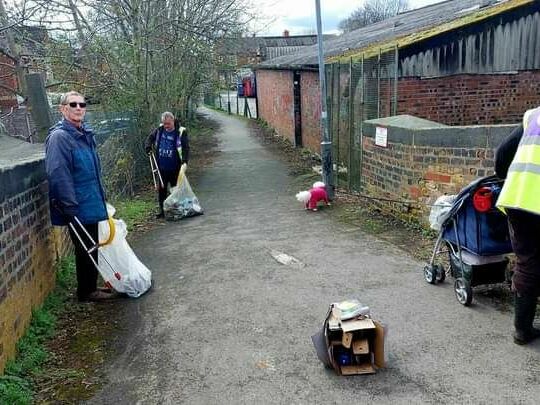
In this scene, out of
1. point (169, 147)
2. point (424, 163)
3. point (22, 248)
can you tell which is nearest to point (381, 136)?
point (424, 163)

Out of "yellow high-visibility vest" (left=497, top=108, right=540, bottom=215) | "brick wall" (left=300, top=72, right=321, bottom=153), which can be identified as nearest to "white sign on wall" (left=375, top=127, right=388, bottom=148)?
"yellow high-visibility vest" (left=497, top=108, right=540, bottom=215)

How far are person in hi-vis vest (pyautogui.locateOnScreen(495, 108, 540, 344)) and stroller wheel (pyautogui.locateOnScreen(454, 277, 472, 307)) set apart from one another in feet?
1.98

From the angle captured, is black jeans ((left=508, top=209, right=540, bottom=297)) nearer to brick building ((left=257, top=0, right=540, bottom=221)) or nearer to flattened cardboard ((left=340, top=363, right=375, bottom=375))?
flattened cardboard ((left=340, top=363, right=375, bottom=375))

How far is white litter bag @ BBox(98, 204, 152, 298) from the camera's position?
15.9 ft

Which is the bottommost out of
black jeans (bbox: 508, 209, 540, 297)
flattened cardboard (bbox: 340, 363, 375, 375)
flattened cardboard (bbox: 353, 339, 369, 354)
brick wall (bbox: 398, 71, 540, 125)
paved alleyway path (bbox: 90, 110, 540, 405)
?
paved alleyway path (bbox: 90, 110, 540, 405)

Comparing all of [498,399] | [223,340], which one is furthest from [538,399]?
[223,340]

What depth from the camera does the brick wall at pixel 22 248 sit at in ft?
12.0

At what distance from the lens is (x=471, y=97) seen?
911 centimetres

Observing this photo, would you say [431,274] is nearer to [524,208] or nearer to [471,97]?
[524,208]

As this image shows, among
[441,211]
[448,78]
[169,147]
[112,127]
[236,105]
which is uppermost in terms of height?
[448,78]

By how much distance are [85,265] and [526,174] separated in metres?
3.93

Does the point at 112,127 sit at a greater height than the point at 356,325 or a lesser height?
greater

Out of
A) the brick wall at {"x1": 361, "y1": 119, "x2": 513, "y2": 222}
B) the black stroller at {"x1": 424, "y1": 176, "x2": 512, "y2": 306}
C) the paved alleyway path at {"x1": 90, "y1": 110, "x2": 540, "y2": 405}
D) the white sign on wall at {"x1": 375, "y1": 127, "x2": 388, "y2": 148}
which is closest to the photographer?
the paved alleyway path at {"x1": 90, "y1": 110, "x2": 540, "y2": 405}

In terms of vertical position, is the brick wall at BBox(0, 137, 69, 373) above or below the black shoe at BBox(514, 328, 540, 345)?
above
